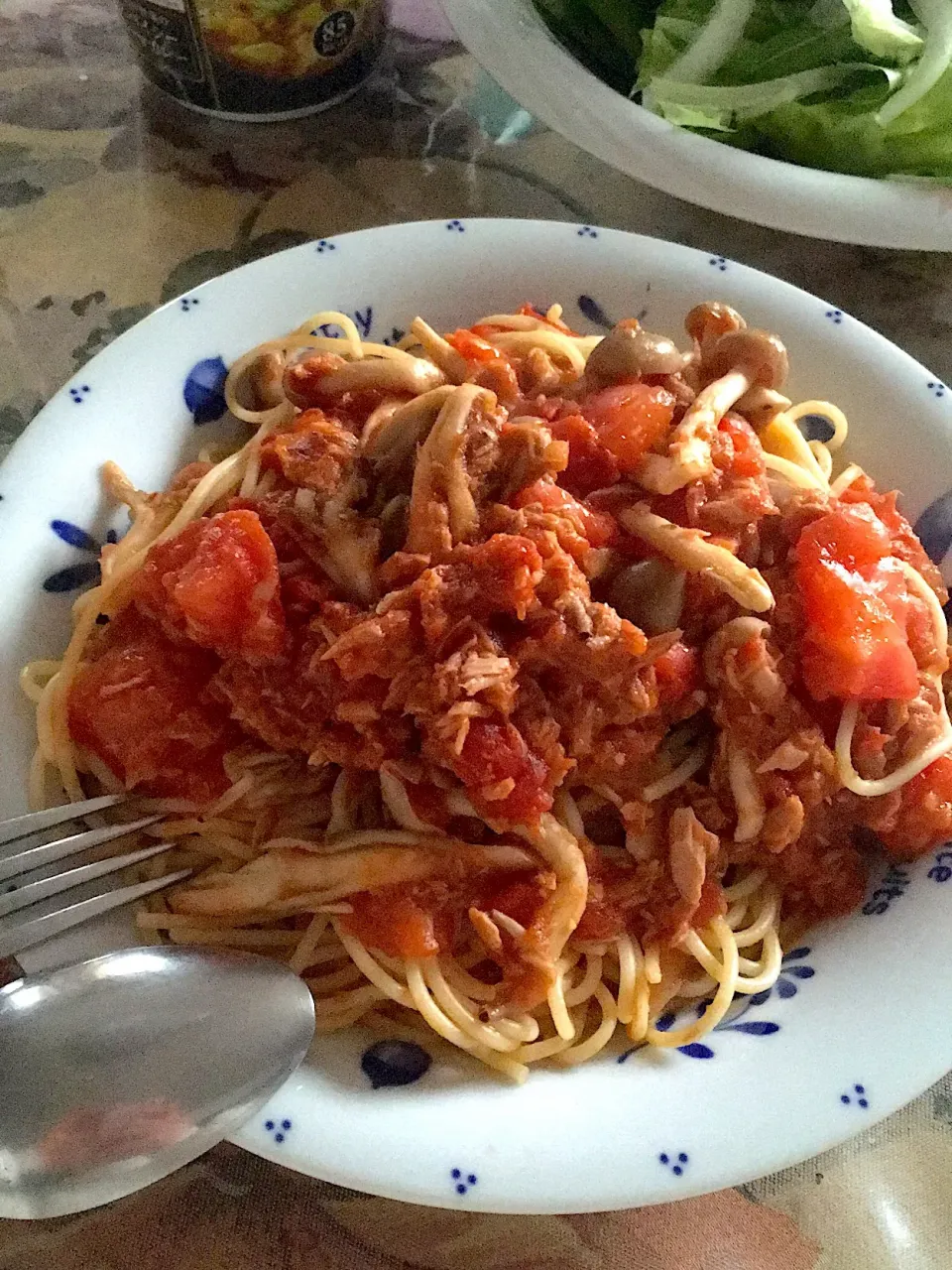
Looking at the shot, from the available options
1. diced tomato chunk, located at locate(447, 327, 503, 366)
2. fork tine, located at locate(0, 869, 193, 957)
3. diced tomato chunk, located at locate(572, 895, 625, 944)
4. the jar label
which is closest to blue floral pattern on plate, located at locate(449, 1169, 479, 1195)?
diced tomato chunk, located at locate(572, 895, 625, 944)

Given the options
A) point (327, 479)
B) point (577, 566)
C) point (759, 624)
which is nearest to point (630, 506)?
point (577, 566)

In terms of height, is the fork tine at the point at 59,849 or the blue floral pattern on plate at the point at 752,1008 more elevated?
the blue floral pattern on plate at the point at 752,1008

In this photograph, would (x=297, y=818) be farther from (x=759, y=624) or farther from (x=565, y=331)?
(x=565, y=331)

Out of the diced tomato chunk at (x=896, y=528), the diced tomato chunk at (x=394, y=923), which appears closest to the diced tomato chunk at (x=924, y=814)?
the diced tomato chunk at (x=896, y=528)

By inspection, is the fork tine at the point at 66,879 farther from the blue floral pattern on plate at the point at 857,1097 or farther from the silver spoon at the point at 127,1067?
the blue floral pattern on plate at the point at 857,1097

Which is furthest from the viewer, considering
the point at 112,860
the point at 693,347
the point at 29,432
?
the point at 693,347

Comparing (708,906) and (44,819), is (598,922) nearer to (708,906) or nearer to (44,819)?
(708,906)
